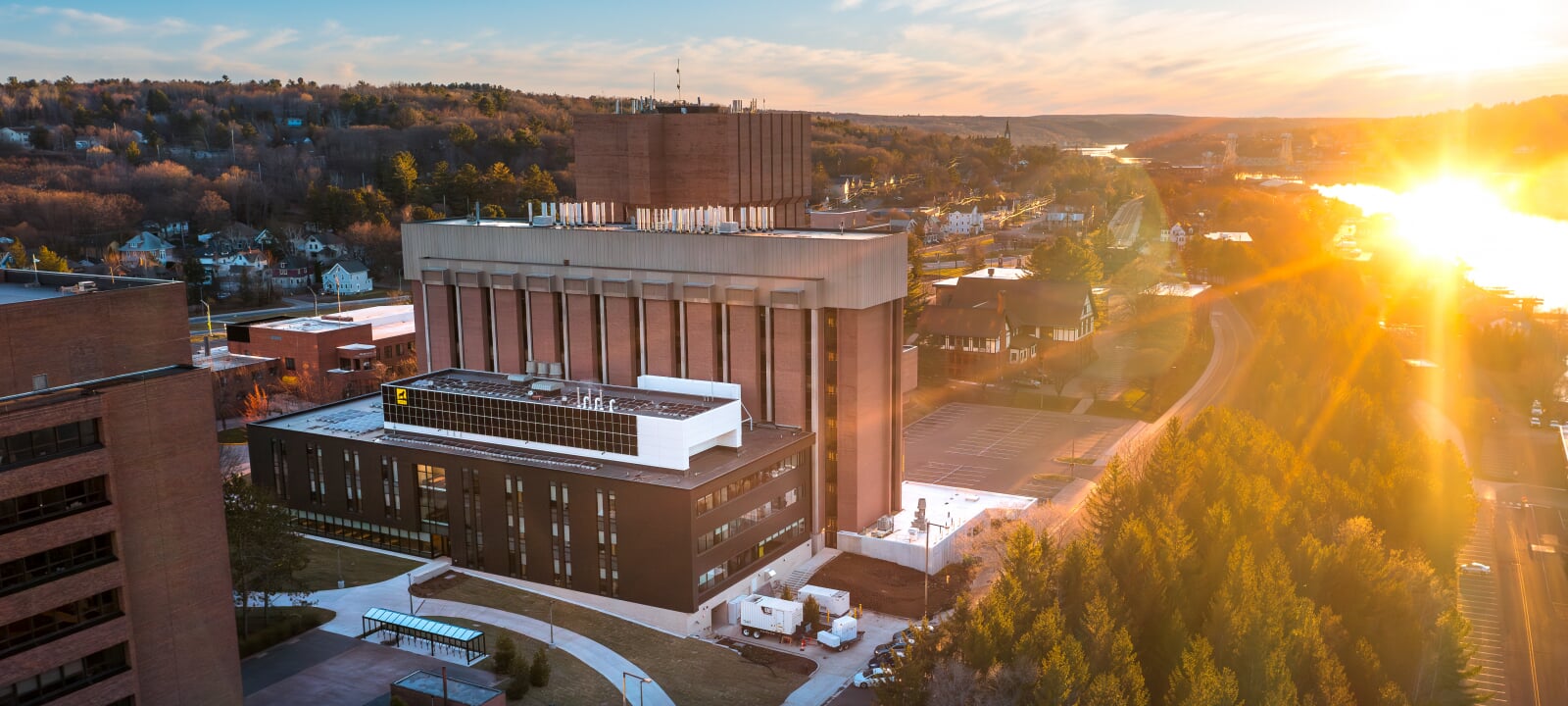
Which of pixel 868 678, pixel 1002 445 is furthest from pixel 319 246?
pixel 868 678

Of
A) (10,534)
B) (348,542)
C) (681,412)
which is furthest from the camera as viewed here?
(348,542)

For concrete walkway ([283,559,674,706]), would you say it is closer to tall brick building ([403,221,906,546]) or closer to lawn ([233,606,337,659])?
lawn ([233,606,337,659])

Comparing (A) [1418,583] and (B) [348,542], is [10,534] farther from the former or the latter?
(A) [1418,583]

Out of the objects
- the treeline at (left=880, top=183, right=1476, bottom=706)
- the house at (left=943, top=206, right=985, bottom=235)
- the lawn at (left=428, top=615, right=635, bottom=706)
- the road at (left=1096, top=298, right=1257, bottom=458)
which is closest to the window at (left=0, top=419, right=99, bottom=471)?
the lawn at (left=428, top=615, right=635, bottom=706)

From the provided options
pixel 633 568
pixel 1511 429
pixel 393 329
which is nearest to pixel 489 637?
pixel 633 568

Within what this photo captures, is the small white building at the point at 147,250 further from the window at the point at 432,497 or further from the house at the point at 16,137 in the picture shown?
the window at the point at 432,497

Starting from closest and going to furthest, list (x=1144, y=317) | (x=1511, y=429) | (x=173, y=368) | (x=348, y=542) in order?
(x=173, y=368), (x=348, y=542), (x=1511, y=429), (x=1144, y=317)
